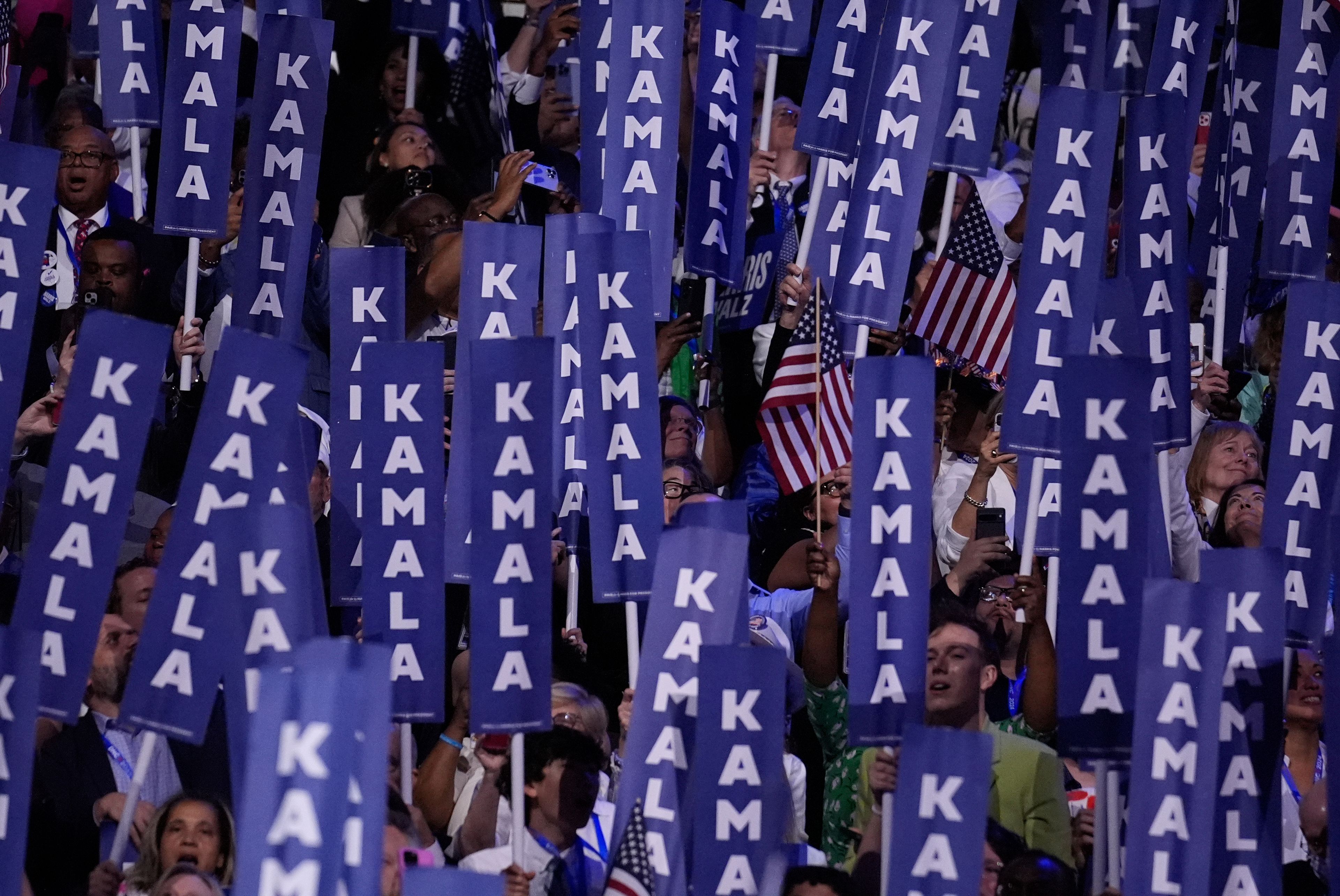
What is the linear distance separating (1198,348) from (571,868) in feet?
12.1

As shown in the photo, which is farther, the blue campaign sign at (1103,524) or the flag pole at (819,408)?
the flag pole at (819,408)

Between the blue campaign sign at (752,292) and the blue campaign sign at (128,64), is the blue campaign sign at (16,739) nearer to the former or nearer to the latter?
the blue campaign sign at (128,64)

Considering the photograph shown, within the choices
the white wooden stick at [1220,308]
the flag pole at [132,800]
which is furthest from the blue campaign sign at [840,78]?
the flag pole at [132,800]

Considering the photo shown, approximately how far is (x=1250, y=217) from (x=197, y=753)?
452 cm

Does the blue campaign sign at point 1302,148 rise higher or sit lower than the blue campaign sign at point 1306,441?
higher

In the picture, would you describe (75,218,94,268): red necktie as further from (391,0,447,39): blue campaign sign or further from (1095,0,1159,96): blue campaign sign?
(1095,0,1159,96): blue campaign sign

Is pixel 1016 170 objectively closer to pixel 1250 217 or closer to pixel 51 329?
pixel 1250 217

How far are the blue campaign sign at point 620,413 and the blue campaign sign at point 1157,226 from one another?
1.57 m

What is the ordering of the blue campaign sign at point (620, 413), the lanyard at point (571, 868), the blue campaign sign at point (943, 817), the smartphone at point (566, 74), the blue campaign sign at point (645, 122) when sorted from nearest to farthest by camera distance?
the blue campaign sign at point (943, 817) < the lanyard at point (571, 868) < the blue campaign sign at point (620, 413) < the blue campaign sign at point (645, 122) < the smartphone at point (566, 74)

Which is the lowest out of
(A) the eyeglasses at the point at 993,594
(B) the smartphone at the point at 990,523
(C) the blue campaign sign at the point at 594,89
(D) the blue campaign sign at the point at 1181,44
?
(A) the eyeglasses at the point at 993,594

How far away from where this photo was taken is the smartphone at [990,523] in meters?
8.23

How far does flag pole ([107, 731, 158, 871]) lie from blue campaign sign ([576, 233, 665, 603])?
140cm

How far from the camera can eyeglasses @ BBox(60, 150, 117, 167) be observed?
8.41 m

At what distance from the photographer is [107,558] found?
579 centimetres
